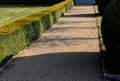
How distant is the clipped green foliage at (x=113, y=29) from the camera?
8.61 meters

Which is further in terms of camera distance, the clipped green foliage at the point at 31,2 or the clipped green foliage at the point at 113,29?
the clipped green foliage at the point at 31,2

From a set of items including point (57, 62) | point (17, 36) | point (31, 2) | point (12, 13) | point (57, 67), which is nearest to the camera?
point (57, 67)

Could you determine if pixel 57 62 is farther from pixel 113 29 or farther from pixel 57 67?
pixel 113 29

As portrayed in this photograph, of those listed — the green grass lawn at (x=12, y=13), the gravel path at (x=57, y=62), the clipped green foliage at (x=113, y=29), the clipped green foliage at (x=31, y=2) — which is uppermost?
the clipped green foliage at (x=113, y=29)

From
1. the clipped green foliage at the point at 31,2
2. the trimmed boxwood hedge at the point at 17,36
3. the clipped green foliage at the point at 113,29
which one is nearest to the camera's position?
the clipped green foliage at the point at 113,29

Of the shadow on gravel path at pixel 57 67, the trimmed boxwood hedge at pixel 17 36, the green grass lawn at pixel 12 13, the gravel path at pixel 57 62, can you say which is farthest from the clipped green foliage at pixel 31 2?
the shadow on gravel path at pixel 57 67

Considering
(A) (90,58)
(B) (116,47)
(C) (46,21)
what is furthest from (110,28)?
(C) (46,21)

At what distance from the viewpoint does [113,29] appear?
8.69 metres

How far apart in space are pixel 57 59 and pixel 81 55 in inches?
37.8

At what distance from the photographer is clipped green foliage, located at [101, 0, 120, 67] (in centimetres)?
861

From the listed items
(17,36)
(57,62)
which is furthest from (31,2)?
(57,62)

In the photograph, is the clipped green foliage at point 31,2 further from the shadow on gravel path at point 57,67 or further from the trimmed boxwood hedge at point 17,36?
the shadow on gravel path at point 57,67

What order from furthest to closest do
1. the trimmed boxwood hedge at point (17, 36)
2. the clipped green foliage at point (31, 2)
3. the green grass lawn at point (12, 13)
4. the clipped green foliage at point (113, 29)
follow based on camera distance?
the clipped green foliage at point (31, 2) → the green grass lawn at point (12, 13) → the trimmed boxwood hedge at point (17, 36) → the clipped green foliage at point (113, 29)

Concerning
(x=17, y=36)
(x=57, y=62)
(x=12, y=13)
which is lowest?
(x=12, y=13)
